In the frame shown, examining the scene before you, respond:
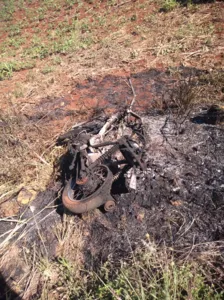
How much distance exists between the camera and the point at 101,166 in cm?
310

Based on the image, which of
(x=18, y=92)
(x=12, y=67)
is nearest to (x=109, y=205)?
(x=18, y=92)

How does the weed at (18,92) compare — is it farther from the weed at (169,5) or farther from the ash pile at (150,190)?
the weed at (169,5)

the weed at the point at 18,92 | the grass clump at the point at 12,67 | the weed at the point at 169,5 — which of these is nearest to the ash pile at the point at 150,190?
the weed at the point at 18,92

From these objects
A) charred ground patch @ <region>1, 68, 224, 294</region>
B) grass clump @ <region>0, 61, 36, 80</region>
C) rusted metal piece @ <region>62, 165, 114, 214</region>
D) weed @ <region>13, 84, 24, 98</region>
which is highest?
grass clump @ <region>0, 61, 36, 80</region>

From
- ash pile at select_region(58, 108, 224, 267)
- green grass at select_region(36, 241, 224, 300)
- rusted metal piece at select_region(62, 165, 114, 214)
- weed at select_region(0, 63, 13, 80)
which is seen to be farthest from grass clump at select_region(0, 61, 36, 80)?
green grass at select_region(36, 241, 224, 300)

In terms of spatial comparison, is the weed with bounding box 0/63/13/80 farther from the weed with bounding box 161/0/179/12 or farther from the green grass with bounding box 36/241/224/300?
the green grass with bounding box 36/241/224/300

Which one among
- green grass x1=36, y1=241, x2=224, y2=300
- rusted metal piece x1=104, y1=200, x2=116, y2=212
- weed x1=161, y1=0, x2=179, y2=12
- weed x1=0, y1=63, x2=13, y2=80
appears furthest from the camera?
weed x1=161, y1=0, x2=179, y2=12

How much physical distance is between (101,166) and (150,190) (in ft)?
2.28

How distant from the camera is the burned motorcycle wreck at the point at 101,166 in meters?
2.86

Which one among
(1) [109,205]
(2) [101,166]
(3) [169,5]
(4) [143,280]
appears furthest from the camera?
(3) [169,5]

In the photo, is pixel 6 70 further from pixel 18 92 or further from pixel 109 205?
pixel 109 205

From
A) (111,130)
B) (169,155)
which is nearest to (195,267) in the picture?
(169,155)

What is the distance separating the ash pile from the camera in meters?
2.64

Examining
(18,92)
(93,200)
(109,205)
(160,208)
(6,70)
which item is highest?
(6,70)
